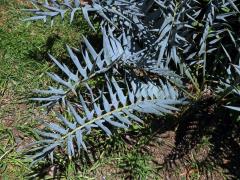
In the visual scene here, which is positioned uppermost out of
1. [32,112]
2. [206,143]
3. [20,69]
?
[20,69]

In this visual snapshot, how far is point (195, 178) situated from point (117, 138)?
410 mm

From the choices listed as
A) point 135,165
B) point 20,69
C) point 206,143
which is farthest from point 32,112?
point 206,143

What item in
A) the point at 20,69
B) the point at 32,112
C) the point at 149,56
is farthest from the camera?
the point at 20,69

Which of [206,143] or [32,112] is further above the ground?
[32,112]

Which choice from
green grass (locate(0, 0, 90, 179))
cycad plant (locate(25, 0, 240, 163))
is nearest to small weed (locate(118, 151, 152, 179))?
cycad plant (locate(25, 0, 240, 163))

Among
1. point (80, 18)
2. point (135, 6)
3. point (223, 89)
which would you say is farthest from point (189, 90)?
point (80, 18)

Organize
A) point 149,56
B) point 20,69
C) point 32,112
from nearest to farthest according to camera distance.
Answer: point 149,56
point 32,112
point 20,69

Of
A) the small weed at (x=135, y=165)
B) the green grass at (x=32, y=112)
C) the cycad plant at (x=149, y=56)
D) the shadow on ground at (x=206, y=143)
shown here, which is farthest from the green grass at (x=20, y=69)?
the shadow on ground at (x=206, y=143)

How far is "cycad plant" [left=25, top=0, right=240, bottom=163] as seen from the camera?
71.5 inches

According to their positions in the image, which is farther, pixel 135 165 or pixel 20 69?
pixel 20 69

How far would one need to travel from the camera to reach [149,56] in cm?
204

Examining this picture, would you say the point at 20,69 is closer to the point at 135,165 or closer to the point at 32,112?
the point at 32,112

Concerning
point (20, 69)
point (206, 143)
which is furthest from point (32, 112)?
point (206, 143)

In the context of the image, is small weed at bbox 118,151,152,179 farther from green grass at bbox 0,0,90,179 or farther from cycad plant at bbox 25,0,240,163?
green grass at bbox 0,0,90,179
